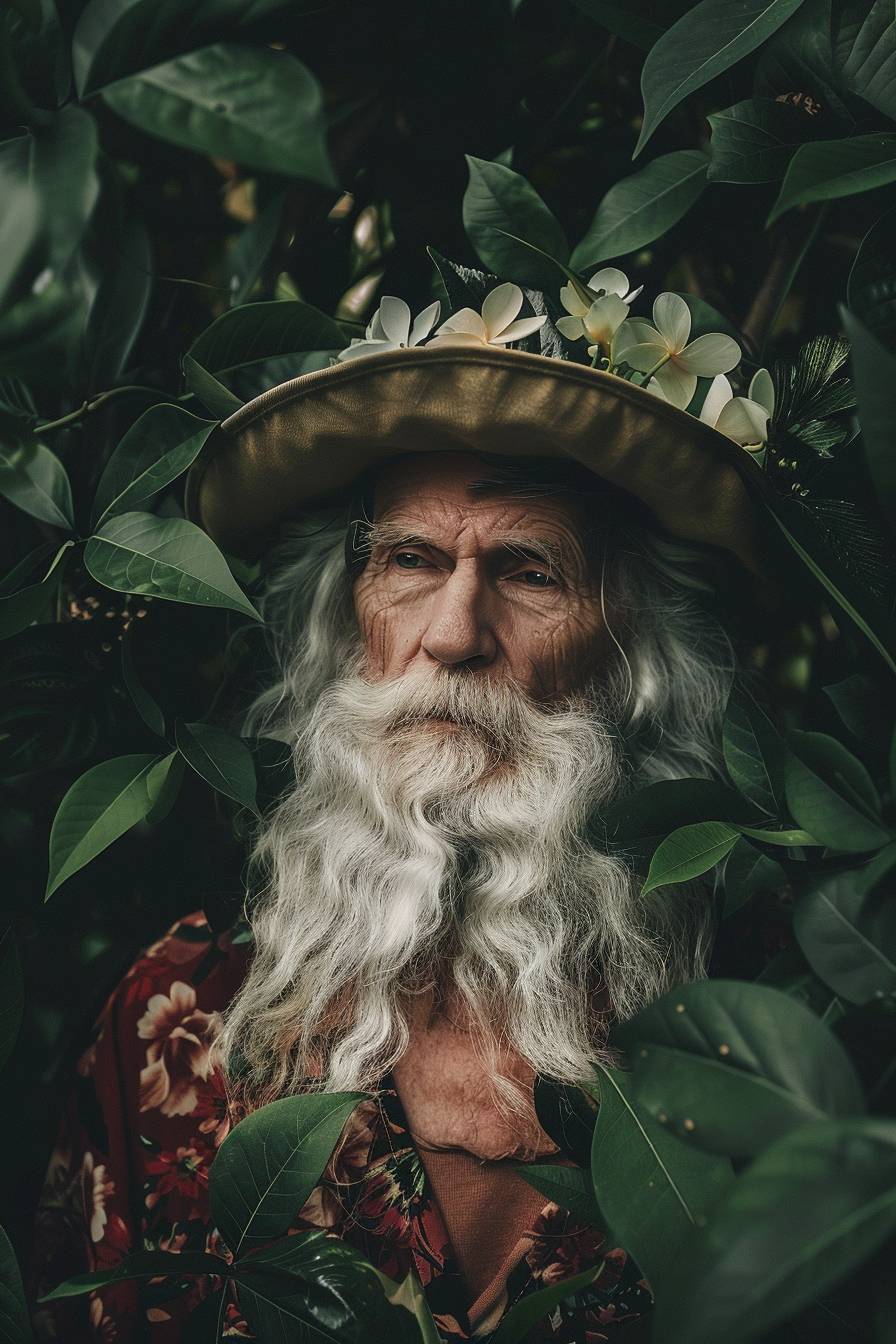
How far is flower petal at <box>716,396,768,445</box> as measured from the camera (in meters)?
1.06

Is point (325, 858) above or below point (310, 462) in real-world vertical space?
below

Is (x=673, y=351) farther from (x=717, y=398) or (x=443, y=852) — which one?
(x=443, y=852)

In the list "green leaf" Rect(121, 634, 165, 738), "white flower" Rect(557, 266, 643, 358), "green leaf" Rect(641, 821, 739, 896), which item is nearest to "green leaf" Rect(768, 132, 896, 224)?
"white flower" Rect(557, 266, 643, 358)

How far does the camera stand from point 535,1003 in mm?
1139

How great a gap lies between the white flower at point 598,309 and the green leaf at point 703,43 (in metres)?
0.19

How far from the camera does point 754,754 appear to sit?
0.96 meters

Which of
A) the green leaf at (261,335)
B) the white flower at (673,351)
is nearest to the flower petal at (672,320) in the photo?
the white flower at (673,351)

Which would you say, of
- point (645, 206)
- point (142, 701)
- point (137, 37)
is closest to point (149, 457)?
point (142, 701)

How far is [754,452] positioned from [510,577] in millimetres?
318

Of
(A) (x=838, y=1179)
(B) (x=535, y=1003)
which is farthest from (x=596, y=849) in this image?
(A) (x=838, y=1179)

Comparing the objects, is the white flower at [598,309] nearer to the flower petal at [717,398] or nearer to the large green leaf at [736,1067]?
the flower petal at [717,398]

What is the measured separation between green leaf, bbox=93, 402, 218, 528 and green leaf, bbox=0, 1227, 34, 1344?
696 mm

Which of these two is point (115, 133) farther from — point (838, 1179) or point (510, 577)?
point (838, 1179)

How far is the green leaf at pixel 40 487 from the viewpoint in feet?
3.22
